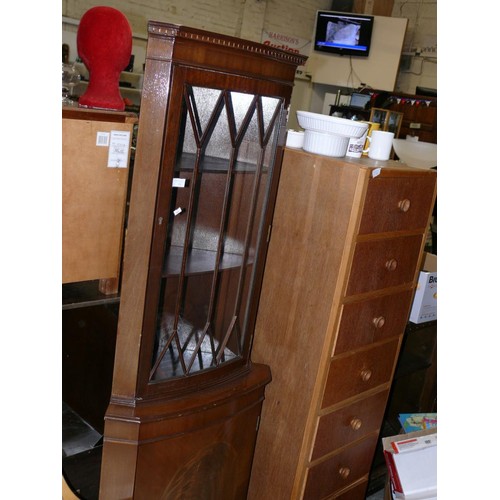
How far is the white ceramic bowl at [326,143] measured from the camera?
1.62 meters

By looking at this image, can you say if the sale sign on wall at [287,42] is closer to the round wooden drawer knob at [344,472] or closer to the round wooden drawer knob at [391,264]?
the round wooden drawer knob at [391,264]

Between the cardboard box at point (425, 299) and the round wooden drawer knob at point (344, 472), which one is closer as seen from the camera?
the round wooden drawer knob at point (344, 472)

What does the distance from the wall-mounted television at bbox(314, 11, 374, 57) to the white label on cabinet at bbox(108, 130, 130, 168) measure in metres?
6.31

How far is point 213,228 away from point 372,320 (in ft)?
1.93

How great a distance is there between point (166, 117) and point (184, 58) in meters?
0.13

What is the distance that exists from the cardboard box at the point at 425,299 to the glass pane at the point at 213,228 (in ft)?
2.30

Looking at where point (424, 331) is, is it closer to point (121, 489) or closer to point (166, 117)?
point (121, 489)

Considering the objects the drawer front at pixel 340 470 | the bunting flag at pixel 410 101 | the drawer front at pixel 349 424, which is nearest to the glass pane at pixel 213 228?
the drawer front at pixel 349 424

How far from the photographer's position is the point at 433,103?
6.37m

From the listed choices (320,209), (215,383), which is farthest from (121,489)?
(320,209)

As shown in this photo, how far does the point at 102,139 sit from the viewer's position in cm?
134

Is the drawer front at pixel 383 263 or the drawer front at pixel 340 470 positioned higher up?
the drawer front at pixel 383 263

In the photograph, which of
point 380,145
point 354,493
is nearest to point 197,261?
point 380,145

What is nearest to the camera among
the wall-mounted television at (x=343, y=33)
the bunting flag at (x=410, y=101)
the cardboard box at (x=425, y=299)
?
the cardboard box at (x=425, y=299)
